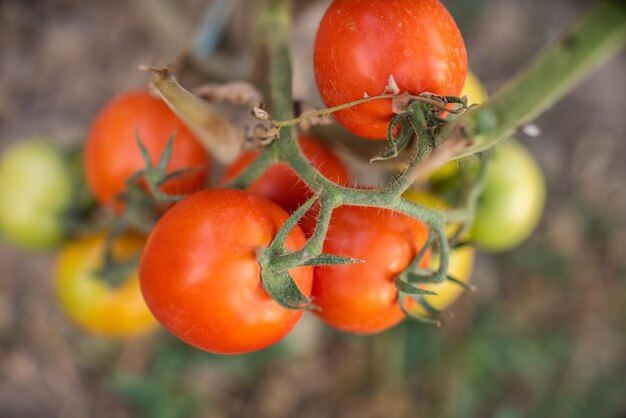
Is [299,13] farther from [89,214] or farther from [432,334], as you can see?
[432,334]

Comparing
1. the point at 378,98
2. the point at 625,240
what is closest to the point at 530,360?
the point at 625,240

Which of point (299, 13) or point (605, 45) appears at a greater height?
point (605, 45)

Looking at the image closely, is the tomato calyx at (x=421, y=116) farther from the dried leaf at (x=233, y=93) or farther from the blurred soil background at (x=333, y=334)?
the blurred soil background at (x=333, y=334)

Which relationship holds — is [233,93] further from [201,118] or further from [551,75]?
[551,75]

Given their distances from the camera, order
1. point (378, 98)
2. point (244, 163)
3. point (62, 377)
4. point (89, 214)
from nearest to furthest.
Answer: point (378, 98) → point (244, 163) → point (89, 214) → point (62, 377)

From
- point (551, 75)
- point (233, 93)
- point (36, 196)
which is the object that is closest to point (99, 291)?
point (36, 196)

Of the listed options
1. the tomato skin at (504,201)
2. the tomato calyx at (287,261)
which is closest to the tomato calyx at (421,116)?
the tomato calyx at (287,261)
